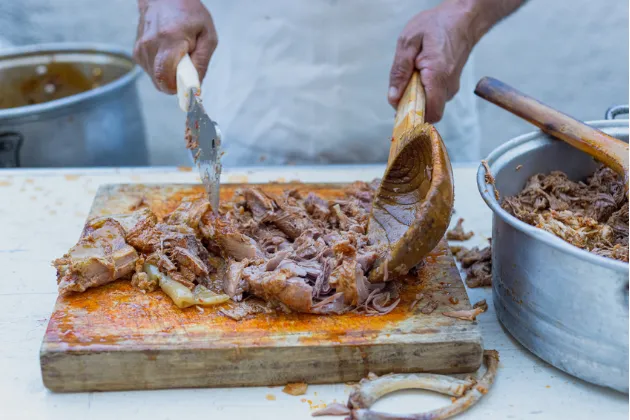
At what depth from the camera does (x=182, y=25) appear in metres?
2.98

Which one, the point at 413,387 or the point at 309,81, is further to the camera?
the point at 309,81

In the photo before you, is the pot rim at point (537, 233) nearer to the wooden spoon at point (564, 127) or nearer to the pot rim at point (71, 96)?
the wooden spoon at point (564, 127)

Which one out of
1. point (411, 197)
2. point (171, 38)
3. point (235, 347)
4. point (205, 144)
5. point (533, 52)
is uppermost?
point (171, 38)

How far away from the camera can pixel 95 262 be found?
2309 mm

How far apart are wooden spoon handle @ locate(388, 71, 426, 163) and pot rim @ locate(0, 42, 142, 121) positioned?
180cm

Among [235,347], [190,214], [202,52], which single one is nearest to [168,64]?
[202,52]

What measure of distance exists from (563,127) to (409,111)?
60cm

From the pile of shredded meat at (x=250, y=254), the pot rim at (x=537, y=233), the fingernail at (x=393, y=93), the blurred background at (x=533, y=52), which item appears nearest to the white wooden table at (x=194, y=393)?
the pile of shredded meat at (x=250, y=254)

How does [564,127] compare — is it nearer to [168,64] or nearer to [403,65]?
[403,65]

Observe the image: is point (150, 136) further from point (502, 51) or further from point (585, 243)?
point (585, 243)

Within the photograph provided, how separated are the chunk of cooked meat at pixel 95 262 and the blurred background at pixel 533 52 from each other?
429cm

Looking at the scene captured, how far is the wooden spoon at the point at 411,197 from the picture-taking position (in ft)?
6.87

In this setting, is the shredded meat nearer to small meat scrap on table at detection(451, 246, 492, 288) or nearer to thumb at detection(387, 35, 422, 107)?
small meat scrap on table at detection(451, 246, 492, 288)

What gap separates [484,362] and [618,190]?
34.4 inches
